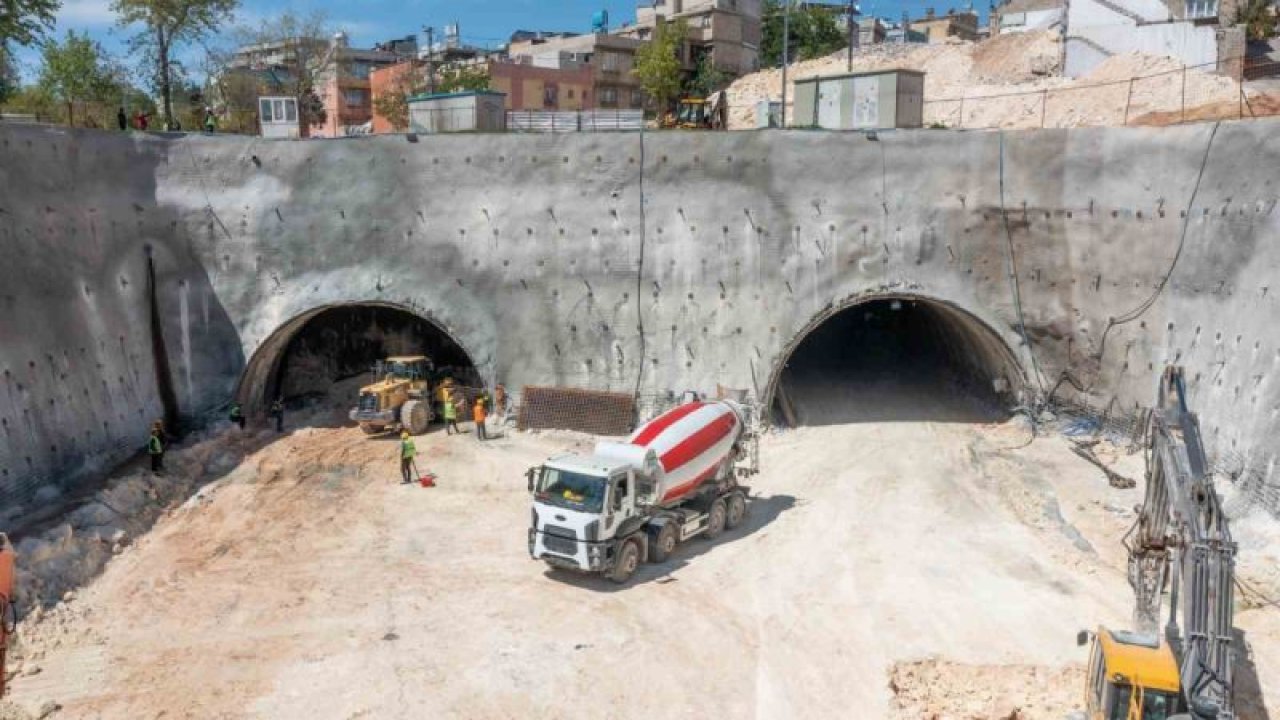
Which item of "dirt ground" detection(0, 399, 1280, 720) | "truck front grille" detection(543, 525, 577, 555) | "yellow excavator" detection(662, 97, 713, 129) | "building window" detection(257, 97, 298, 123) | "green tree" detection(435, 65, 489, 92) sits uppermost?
"green tree" detection(435, 65, 489, 92)

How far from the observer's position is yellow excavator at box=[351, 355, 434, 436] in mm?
28672

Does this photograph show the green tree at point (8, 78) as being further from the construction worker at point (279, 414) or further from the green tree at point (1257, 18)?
the green tree at point (1257, 18)

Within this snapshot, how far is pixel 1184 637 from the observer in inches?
487

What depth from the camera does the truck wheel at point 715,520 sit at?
21188 millimetres

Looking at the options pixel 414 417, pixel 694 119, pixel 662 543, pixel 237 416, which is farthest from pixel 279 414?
pixel 694 119

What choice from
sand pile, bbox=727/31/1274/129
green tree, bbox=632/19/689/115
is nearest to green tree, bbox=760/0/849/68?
green tree, bbox=632/19/689/115

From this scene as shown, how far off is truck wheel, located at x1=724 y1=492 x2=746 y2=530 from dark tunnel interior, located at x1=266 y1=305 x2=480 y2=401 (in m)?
14.5

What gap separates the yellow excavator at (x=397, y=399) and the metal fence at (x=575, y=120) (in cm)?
1082

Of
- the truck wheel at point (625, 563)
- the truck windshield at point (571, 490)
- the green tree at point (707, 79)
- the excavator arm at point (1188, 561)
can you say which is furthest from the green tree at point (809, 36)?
the excavator arm at point (1188, 561)

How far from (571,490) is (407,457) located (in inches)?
307

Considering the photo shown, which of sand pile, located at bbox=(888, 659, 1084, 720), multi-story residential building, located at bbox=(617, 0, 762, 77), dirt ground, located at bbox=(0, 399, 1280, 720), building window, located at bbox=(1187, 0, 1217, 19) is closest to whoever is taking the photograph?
sand pile, located at bbox=(888, 659, 1084, 720)

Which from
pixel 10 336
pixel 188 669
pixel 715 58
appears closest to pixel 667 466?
pixel 188 669

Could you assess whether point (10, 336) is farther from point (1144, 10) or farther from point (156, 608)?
point (1144, 10)

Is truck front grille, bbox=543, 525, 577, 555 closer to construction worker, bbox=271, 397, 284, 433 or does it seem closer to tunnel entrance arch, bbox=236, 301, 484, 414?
tunnel entrance arch, bbox=236, 301, 484, 414
